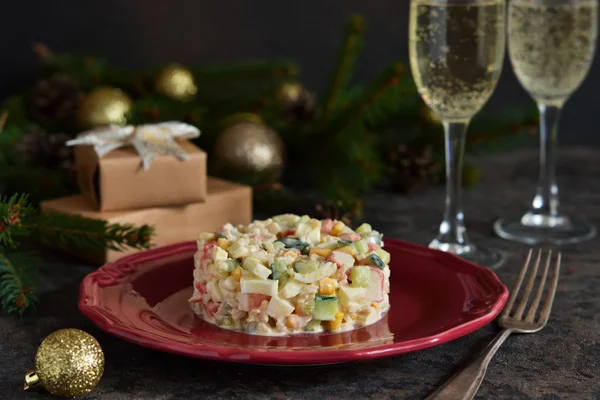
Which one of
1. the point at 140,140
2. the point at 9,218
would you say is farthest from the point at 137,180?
the point at 9,218

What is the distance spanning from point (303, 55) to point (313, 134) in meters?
0.55

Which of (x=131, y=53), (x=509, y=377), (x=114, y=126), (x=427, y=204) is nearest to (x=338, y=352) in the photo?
(x=509, y=377)

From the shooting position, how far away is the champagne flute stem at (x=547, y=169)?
5.07ft

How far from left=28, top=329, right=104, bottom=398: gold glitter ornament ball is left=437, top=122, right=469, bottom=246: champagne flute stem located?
2.11 ft

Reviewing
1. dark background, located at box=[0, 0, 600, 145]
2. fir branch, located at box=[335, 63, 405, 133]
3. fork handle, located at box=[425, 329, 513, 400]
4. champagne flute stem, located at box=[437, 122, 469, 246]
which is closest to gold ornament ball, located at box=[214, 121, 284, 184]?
fir branch, located at box=[335, 63, 405, 133]

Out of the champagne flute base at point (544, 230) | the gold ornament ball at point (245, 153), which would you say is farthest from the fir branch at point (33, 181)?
the champagne flute base at point (544, 230)

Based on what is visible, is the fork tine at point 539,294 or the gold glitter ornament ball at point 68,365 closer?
the gold glitter ornament ball at point 68,365

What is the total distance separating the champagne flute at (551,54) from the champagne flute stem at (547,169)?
0.02 m

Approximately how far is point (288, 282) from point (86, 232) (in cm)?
39

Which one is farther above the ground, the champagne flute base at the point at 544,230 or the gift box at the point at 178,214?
the gift box at the point at 178,214

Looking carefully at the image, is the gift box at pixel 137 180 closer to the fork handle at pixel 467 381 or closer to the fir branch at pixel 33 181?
the fir branch at pixel 33 181

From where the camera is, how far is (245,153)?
63.7 inches

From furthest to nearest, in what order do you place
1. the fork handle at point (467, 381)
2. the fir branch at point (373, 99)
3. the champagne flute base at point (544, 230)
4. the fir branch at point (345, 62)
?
the fir branch at point (345, 62), the fir branch at point (373, 99), the champagne flute base at point (544, 230), the fork handle at point (467, 381)

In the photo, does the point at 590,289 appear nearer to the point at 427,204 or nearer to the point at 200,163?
the point at 427,204
